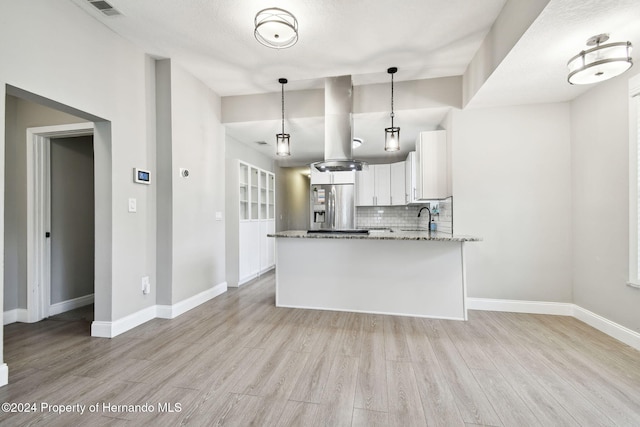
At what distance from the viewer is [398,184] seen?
19.6ft

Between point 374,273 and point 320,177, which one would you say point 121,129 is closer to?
point 374,273

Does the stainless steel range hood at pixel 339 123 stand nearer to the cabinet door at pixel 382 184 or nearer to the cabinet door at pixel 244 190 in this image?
the cabinet door at pixel 244 190

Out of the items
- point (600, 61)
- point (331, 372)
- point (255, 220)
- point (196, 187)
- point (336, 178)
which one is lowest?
point (331, 372)

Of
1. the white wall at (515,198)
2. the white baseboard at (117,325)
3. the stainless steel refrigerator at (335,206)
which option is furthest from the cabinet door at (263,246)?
the white wall at (515,198)

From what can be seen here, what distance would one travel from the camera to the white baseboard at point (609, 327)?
7.80ft

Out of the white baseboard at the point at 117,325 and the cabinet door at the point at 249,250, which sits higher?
the cabinet door at the point at 249,250

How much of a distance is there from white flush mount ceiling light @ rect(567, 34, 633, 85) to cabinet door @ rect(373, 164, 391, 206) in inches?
155

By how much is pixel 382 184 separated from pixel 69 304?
17.5ft

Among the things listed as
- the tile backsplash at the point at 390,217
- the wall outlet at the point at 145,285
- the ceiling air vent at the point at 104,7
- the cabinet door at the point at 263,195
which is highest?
the ceiling air vent at the point at 104,7

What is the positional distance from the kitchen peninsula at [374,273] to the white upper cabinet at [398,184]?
276cm

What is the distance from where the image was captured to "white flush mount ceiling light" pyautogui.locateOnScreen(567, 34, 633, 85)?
6.39ft

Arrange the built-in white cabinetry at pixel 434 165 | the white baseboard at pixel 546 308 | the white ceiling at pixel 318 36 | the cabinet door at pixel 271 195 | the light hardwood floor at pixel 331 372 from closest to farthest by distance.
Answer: the light hardwood floor at pixel 331 372
the white ceiling at pixel 318 36
the white baseboard at pixel 546 308
the built-in white cabinetry at pixel 434 165
the cabinet door at pixel 271 195

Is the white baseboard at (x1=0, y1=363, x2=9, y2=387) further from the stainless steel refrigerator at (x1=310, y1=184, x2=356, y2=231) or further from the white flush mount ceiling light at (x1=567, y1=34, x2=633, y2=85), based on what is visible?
the stainless steel refrigerator at (x1=310, y1=184, x2=356, y2=231)

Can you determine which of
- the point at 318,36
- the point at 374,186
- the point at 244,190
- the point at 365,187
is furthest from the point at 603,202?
the point at 244,190
